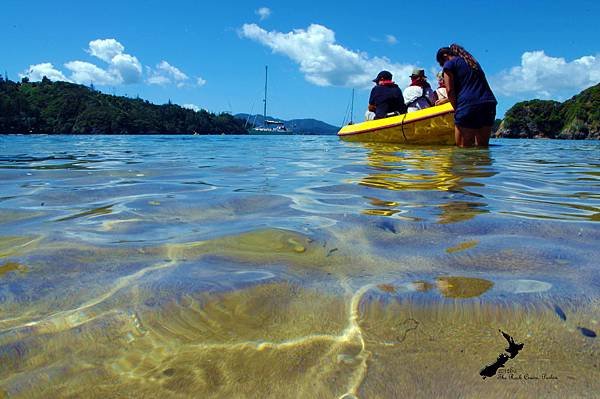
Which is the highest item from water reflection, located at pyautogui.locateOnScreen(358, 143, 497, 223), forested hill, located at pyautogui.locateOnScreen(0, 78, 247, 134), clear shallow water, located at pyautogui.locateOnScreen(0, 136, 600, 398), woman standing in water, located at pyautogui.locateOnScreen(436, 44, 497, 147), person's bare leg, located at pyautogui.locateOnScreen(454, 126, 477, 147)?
forested hill, located at pyautogui.locateOnScreen(0, 78, 247, 134)

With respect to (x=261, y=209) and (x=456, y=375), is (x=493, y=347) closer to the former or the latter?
(x=456, y=375)

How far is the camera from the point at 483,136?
8.50 meters

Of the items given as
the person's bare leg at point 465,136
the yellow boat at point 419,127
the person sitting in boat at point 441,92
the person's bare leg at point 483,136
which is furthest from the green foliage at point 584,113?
the person's bare leg at point 465,136

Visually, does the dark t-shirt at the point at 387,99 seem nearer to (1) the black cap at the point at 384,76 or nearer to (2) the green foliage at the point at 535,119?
(1) the black cap at the point at 384,76

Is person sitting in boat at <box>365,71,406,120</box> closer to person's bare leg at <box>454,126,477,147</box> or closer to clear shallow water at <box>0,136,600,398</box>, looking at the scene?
person's bare leg at <box>454,126,477,147</box>

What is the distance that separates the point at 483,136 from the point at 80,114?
103 m

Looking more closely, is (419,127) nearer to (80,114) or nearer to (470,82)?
(470,82)

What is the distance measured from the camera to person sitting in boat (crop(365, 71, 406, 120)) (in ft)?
36.8

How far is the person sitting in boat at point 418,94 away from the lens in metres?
10.6

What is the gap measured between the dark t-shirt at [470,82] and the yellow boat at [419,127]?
1.75 m

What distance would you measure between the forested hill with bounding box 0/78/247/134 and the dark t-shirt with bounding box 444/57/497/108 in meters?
93.1

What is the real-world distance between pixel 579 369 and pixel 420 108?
10.3 m

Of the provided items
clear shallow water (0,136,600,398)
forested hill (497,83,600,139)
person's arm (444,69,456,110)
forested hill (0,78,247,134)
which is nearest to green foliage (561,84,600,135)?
forested hill (497,83,600,139)

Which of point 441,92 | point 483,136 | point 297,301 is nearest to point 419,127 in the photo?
point 441,92
